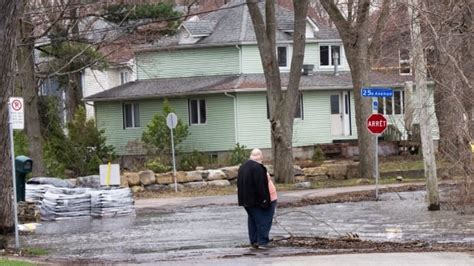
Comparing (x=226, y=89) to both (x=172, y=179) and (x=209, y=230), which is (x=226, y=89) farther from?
(x=209, y=230)

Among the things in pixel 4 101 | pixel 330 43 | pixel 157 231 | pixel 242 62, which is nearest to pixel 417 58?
pixel 157 231

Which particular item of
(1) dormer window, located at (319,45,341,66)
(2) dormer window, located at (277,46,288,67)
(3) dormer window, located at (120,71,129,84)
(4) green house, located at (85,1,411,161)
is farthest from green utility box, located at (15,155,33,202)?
(3) dormer window, located at (120,71,129,84)

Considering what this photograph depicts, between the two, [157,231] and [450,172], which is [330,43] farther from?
[157,231]

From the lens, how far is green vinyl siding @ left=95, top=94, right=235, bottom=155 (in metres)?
48.8

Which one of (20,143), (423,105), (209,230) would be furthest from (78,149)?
(423,105)

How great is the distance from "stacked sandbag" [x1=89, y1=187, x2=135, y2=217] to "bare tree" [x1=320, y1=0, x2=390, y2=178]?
13245 millimetres

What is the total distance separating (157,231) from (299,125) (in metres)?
29.6

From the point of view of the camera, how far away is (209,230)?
2156cm

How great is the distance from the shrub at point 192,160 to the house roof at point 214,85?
3515mm

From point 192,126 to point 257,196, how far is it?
108ft

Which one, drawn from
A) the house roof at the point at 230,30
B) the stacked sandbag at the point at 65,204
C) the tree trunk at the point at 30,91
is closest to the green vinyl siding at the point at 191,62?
the house roof at the point at 230,30

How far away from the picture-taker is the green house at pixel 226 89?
48.8 m

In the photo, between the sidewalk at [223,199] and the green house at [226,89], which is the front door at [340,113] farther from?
the sidewalk at [223,199]

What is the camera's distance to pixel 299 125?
167 feet
